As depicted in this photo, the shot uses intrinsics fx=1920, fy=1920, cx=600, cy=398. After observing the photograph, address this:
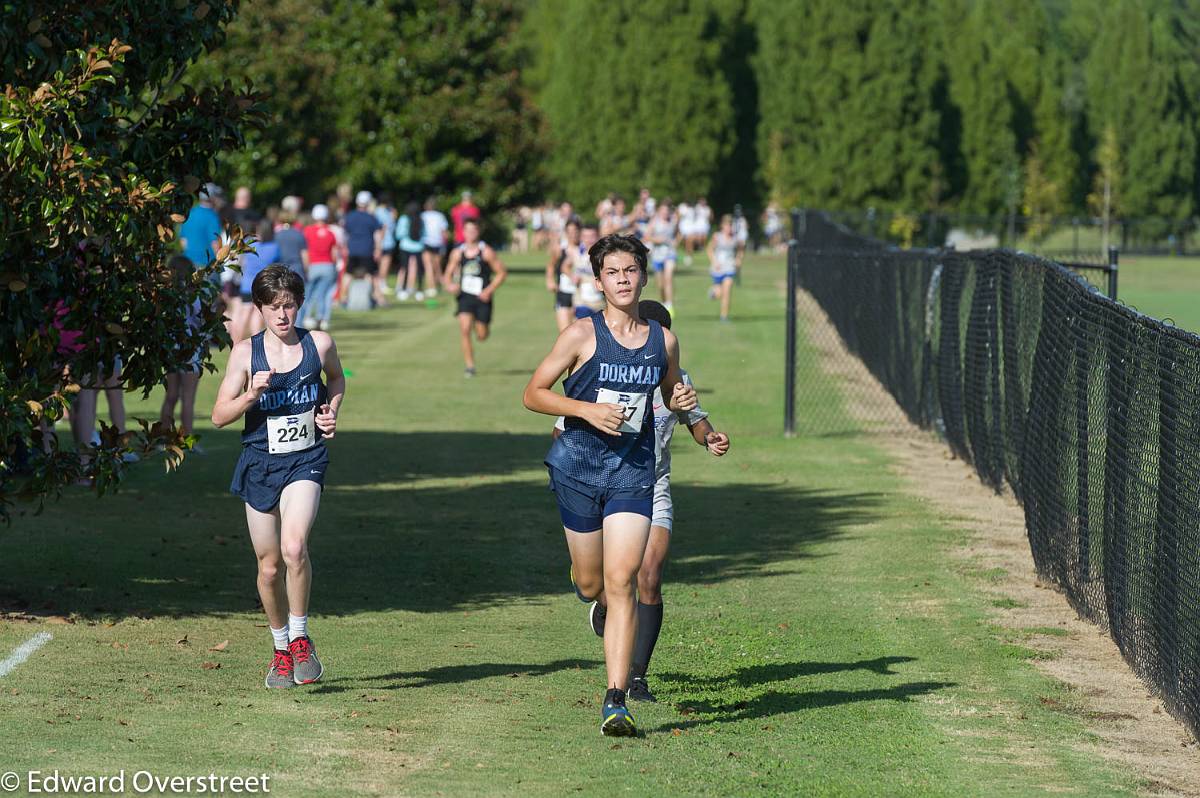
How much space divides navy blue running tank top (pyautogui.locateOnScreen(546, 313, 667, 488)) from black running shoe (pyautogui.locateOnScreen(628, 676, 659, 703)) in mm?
1036

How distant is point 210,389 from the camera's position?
22.2m

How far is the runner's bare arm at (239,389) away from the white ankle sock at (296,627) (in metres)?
0.90

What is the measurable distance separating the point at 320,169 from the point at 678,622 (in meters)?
42.2

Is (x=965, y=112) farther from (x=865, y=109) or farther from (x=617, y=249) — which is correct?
(x=617, y=249)

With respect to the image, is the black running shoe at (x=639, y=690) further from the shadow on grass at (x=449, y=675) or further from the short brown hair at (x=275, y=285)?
the short brown hair at (x=275, y=285)

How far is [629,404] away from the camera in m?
7.48

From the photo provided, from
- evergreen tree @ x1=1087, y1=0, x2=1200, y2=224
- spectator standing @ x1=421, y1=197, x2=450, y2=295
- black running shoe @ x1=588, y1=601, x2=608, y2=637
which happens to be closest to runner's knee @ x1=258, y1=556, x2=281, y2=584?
black running shoe @ x1=588, y1=601, x2=608, y2=637

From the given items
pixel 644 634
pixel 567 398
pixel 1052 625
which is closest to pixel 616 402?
pixel 567 398

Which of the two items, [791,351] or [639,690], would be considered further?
[791,351]

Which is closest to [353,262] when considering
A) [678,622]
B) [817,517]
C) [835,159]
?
[817,517]

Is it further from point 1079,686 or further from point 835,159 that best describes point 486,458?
point 835,159

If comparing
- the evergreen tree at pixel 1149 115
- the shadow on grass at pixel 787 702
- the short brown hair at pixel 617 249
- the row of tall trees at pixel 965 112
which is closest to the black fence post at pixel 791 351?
the shadow on grass at pixel 787 702

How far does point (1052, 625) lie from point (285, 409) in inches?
172

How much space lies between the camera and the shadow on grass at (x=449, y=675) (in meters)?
8.38
